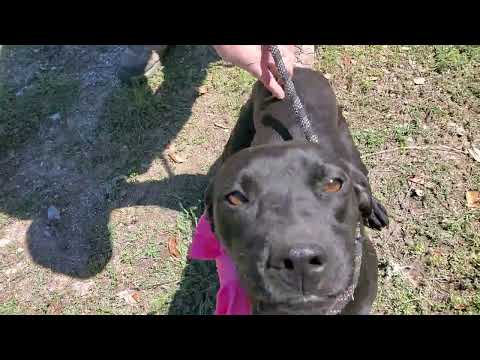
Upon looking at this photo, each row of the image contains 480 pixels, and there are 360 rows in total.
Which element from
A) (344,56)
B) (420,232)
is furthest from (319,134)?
(344,56)

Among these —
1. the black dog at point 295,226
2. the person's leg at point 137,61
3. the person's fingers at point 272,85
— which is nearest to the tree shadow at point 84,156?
the person's leg at point 137,61

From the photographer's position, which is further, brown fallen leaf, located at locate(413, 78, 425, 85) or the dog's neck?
brown fallen leaf, located at locate(413, 78, 425, 85)

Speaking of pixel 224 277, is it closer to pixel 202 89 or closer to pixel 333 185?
pixel 333 185

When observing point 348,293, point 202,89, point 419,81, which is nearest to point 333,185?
point 348,293

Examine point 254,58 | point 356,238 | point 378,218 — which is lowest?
point 378,218

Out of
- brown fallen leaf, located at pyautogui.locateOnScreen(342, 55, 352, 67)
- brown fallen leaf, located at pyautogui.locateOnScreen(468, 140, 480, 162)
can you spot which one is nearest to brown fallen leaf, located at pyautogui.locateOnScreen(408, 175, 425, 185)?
brown fallen leaf, located at pyautogui.locateOnScreen(468, 140, 480, 162)

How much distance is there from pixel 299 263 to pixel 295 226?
23 centimetres

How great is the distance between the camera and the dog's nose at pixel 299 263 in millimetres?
2279

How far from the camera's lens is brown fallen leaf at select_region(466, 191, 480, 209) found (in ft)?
14.2

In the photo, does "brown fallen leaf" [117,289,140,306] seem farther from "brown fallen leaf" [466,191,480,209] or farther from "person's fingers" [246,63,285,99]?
"brown fallen leaf" [466,191,480,209]

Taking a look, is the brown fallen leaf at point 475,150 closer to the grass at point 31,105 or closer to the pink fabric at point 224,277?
the pink fabric at point 224,277

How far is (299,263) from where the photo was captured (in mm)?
2275

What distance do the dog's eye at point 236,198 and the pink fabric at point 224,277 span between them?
1.62 feet
